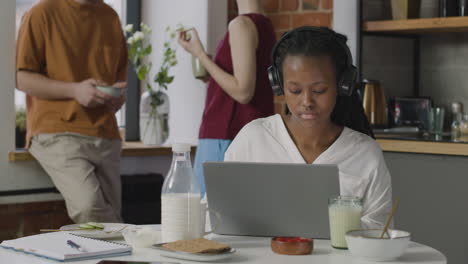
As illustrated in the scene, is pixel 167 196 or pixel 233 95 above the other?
pixel 233 95

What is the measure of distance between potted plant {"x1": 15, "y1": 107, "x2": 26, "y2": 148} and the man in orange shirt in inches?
17.3

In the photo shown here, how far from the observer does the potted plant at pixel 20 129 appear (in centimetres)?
353

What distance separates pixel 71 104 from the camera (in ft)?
9.84

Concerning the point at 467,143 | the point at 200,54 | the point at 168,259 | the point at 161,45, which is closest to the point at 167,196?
the point at 168,259

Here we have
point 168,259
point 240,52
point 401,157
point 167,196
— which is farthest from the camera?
point 401,157

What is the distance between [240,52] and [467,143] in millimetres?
967

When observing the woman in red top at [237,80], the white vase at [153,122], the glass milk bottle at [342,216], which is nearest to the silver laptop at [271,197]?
the glass milk bottle at [342,216]

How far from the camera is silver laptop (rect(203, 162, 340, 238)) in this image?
159cm

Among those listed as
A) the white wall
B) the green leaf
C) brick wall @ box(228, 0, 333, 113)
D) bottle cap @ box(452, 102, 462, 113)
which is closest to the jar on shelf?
bottle cap @ box(452, 102, 462, 113)

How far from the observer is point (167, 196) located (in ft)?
5.33

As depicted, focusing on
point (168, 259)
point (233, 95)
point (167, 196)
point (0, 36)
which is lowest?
point (168, 259)

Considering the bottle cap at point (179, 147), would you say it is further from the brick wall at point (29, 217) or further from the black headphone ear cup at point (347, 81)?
the brick wall at point (29, 217)

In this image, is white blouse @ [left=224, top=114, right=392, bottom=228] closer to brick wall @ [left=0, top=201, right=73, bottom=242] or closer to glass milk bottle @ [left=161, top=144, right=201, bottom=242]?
glass milk bottle @ [left=161, top=144, right=201, bottom=242]

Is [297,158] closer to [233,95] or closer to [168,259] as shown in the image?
[168,259]
